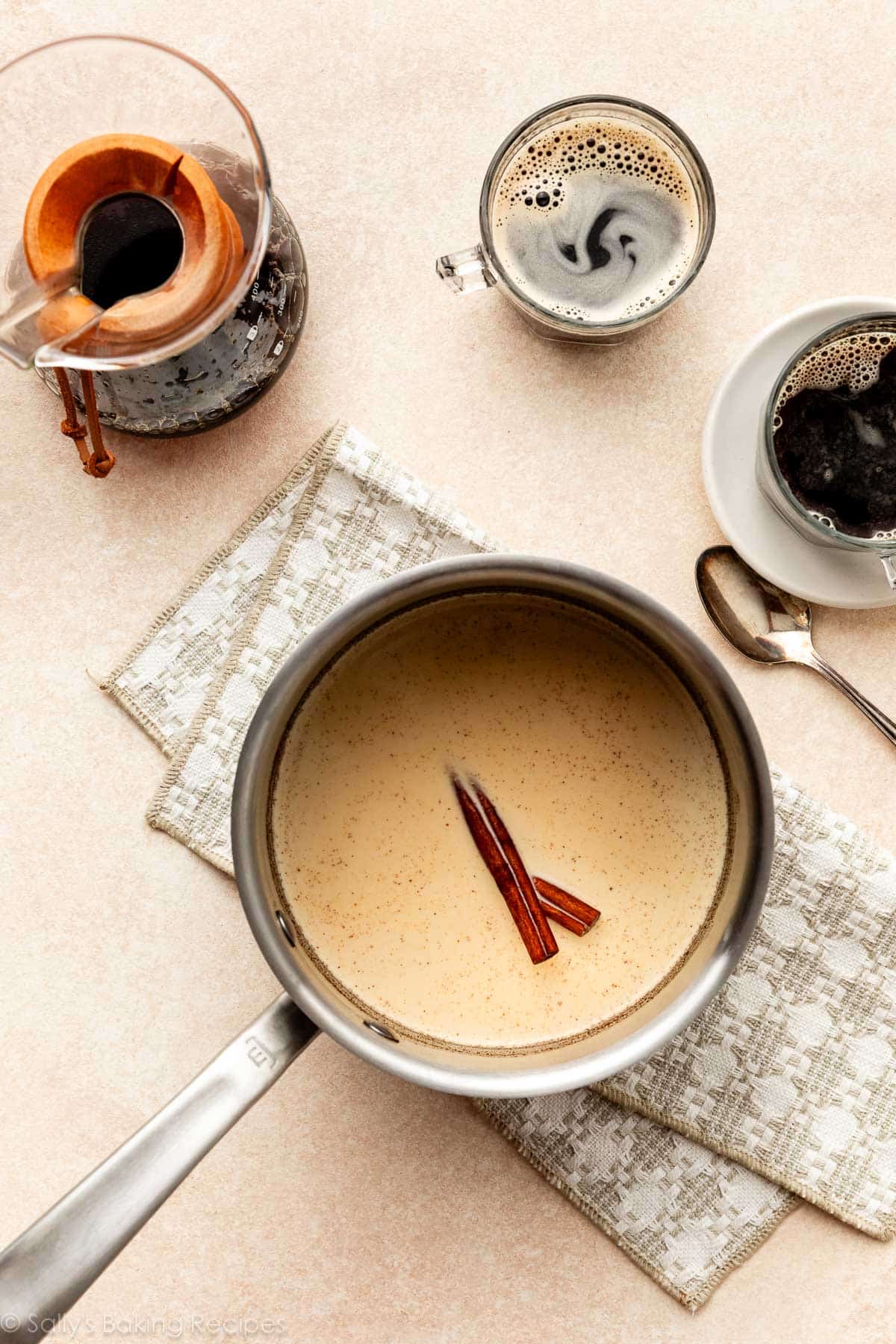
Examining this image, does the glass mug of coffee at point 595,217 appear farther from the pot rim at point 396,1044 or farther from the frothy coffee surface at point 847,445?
the pot rim at point 396,1044

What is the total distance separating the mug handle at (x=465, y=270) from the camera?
2.74ft

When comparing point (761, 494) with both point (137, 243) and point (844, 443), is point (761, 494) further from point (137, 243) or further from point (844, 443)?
point (137, 243)

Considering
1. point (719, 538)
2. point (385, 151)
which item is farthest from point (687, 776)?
point (385, 151)

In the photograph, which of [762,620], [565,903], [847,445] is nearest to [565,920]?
[565,903]

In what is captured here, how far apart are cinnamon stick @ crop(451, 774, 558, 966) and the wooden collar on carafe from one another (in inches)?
15.8

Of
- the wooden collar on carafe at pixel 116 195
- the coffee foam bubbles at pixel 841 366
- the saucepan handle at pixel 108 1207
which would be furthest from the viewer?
the coffee foam bubbles at pixel 841 366

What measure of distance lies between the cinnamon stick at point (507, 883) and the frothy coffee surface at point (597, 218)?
409mm

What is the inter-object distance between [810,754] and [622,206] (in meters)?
0.47

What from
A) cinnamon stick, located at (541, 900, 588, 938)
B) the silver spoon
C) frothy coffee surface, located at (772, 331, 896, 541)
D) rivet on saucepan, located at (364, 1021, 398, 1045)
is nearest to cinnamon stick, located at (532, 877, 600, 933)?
cinnamon stick, located at (541, 900, 588, 938)

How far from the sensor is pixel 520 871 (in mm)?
796

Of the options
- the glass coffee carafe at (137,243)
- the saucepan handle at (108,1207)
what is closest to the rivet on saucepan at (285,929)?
the saucepan handle at (108,1207)

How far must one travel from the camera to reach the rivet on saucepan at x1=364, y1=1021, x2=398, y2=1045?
73 centimetres

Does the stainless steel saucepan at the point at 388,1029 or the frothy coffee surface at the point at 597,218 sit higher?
the frothy coffee surface at the point at 597,218

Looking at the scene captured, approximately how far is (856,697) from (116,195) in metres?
0.67
